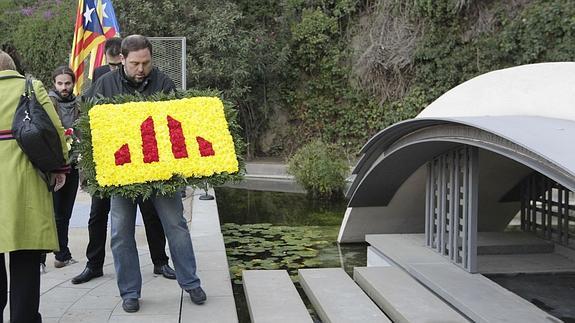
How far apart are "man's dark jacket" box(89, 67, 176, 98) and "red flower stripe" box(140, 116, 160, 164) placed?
0.99 feet

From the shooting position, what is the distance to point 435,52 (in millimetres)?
13945

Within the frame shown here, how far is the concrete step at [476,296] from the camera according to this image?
165 inches

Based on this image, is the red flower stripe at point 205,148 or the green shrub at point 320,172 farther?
the green shrub at point 320,172

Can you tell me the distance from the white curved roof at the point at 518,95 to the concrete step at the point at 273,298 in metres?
2.01

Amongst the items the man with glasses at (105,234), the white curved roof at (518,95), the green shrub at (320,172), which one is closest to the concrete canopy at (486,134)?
the white curved roof at (518,95)

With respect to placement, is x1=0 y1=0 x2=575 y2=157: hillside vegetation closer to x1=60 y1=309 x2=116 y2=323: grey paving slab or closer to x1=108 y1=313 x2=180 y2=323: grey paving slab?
x1=60 y1=309 x2=116 y2=323: grey paving slab

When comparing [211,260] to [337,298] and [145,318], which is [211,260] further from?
[145,318]

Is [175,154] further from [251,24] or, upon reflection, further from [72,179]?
[251,24]

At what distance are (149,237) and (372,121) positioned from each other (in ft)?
34.7

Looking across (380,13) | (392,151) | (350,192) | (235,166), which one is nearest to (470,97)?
(392,151)

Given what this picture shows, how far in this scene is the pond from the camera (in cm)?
643

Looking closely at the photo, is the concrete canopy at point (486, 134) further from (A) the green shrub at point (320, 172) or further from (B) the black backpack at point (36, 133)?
(A) the green shrub at point (320, 172)

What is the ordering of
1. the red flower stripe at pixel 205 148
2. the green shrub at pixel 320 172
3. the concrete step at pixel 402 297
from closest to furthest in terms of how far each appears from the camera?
the red flower stripe at pixel 205 148 < the concrete step at pixel 402 297 < the green shrub at pixel 320 172

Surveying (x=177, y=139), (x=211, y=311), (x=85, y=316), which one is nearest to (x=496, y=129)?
(x=177, y=139)
